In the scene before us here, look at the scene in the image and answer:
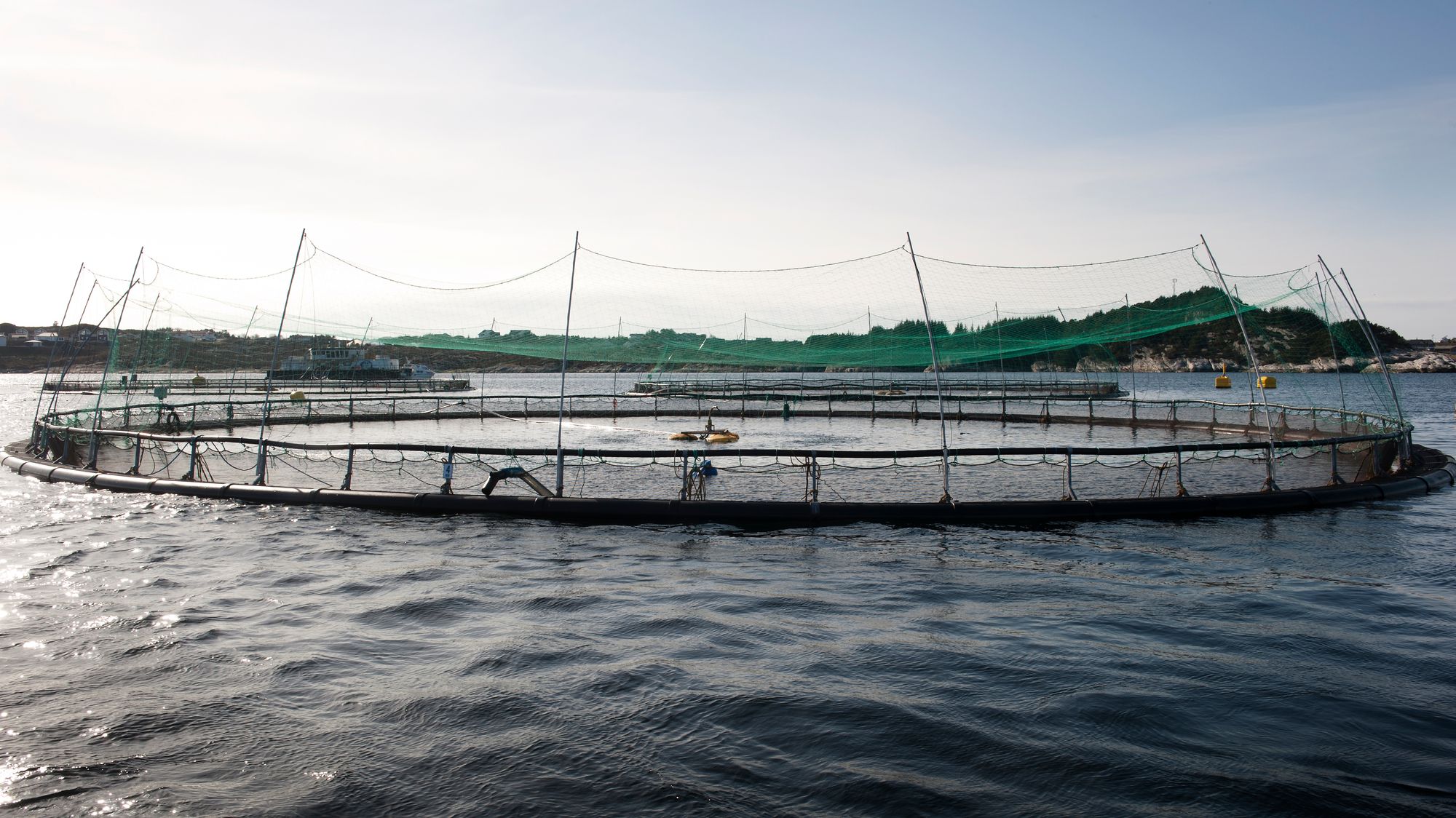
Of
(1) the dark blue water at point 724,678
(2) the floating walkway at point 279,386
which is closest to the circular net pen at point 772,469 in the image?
(1) the dark blue water at point 724,678

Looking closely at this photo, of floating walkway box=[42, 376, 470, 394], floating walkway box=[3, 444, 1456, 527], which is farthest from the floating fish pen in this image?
floating walkway box=[42, 376, 470, 394]

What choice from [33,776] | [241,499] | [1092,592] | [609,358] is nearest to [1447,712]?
[1092,592]

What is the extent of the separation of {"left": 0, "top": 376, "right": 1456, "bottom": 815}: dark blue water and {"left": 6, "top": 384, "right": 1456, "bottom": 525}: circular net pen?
2.01 meters

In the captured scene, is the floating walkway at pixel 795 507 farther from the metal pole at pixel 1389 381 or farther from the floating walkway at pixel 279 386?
the floating walkway at pixel 279 386

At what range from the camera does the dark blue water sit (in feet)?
17.5

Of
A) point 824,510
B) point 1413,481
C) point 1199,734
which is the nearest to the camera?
point 1199,734

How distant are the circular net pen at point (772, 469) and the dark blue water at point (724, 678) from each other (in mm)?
2013

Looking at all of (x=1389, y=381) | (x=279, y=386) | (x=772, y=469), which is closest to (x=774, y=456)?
(x=772, y=469)

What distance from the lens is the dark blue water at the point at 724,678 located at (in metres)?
5.34

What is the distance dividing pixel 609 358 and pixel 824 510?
37.7 m

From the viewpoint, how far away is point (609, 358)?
5094cm

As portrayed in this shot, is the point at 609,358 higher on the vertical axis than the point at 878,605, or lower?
higher

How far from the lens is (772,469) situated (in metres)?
20.1

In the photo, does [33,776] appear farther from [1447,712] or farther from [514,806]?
[1447,712]
